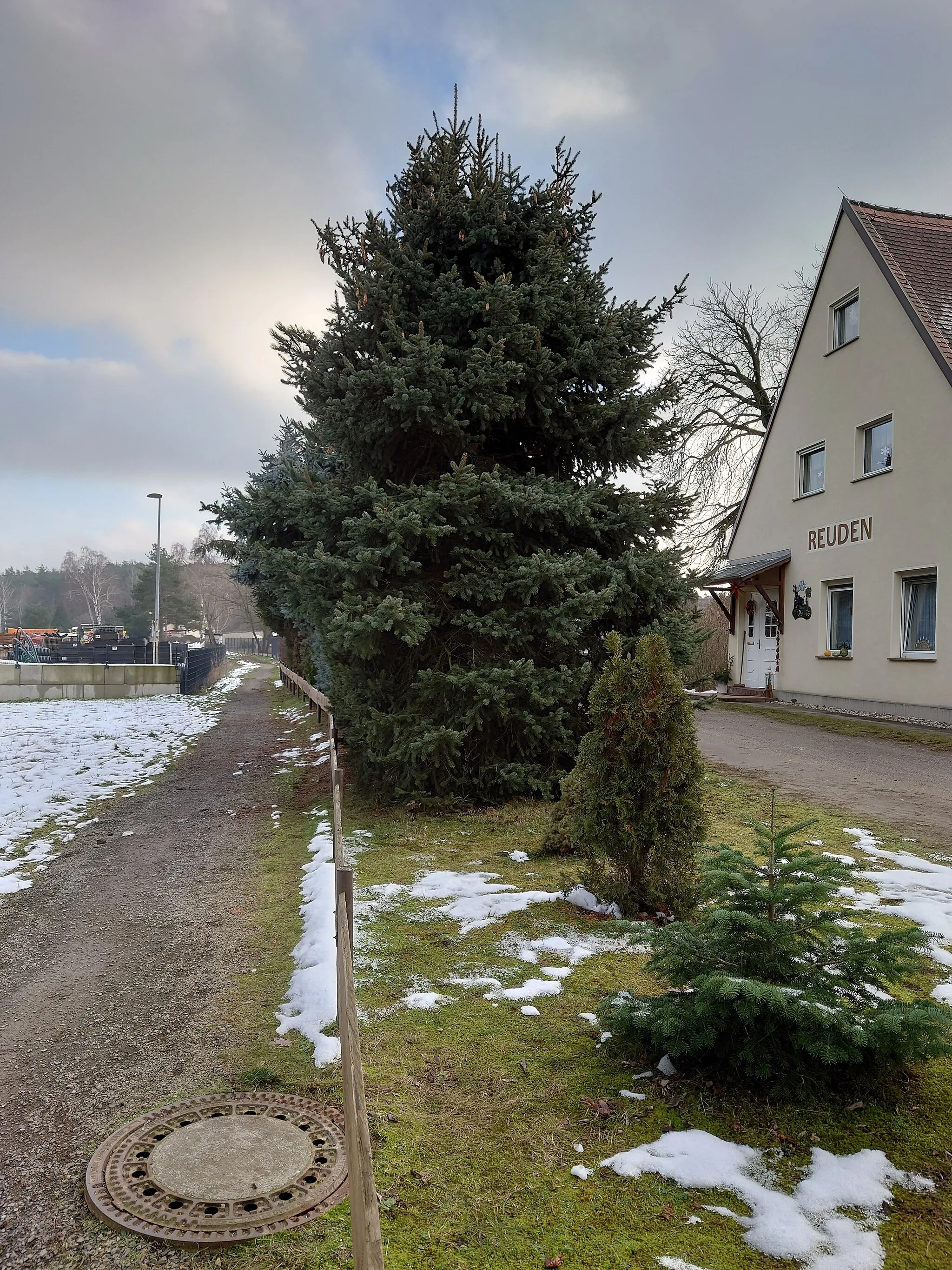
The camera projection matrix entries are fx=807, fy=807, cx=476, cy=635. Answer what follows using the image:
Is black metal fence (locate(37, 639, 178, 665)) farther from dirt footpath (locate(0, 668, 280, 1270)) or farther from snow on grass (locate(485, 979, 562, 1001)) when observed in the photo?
snow on grass (locate(485, 979, 562, 1001))

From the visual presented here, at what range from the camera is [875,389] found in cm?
1662

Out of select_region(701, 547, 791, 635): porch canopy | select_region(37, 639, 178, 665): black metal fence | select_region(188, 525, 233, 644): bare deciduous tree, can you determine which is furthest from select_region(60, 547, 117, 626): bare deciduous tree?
select_region(701, 547, 791, 635): porch canopy

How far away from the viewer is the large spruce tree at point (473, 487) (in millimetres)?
7316

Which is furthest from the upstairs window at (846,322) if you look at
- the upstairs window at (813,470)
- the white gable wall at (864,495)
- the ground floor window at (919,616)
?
the ground floor window at (919,616)

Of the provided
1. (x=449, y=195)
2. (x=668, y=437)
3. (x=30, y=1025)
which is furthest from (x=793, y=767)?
(x=30, y=1025)

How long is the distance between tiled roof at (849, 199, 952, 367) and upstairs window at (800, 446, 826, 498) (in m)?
3.78

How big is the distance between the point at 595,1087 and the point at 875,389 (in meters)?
17.0

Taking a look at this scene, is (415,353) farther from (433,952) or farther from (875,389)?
(875,389)

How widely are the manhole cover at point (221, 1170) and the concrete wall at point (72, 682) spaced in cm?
2176

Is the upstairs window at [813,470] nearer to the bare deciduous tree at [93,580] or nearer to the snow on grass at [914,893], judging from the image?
the snow on grass at [914,893]

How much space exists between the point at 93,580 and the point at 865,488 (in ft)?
302

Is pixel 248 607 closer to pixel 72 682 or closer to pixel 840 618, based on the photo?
pixel 72 682

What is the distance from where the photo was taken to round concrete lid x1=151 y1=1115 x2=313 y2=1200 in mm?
2611

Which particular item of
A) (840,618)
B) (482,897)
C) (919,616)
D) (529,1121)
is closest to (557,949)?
(482,897)
